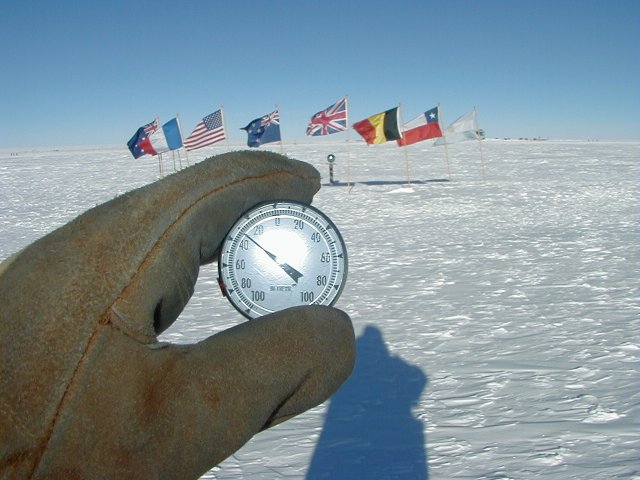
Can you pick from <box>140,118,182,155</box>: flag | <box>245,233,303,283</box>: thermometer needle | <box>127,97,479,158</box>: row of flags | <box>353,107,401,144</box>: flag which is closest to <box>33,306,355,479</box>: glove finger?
<box>245,233,303,283</box>: thermometer needle

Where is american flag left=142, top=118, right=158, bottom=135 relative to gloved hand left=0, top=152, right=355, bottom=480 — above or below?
above

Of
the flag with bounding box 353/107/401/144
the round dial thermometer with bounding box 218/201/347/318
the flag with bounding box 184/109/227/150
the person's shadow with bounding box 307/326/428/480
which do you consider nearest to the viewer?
the round dial thermometer with bounding box 218/201/347/318

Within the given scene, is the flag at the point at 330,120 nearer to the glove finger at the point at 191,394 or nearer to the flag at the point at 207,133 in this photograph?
the flag at the point at 207,133

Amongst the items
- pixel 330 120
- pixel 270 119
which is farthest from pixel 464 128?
pixel 270 119

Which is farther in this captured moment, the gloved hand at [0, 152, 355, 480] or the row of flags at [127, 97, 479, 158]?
the row of flags at [127, 97, 479, 158]

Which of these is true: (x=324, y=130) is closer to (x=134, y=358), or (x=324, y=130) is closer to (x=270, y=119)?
(x=270, y=119)

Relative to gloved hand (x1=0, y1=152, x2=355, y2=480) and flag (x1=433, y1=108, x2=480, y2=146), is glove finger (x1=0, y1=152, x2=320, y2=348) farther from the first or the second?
flag (x1=433, y1=108, x2=480, y2=146)
